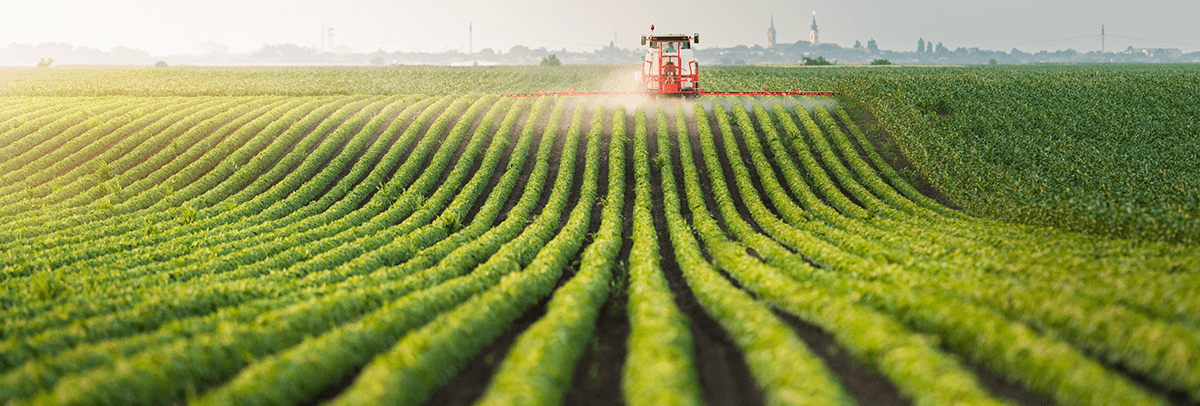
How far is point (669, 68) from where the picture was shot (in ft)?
115

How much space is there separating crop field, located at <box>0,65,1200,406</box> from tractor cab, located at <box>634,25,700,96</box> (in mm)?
1553

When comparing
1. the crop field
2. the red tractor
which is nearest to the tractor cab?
the red tractor

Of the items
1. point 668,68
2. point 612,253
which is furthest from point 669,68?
point 612,253

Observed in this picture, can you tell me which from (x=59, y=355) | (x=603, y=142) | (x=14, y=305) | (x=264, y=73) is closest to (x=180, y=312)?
(x=59, y=355)

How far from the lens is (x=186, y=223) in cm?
1933

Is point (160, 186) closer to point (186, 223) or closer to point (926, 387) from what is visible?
point (186, 223)

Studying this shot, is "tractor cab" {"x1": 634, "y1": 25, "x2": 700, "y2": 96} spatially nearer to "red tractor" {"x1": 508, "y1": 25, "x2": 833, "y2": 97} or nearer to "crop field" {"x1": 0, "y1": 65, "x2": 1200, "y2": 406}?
"red tractor" {"x1": 508, "y1": 25, "x2": 833, "y2": 97}

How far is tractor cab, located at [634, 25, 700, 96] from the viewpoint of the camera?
34281mm

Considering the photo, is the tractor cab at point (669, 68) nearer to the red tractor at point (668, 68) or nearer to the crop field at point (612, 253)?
the red tractor at point (668, 68)

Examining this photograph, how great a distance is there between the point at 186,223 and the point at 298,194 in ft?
14.3

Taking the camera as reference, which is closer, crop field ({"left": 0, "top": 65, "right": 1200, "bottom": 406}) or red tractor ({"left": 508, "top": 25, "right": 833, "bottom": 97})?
crop field ({"left": 0, "top": 65, "right": 1200, "bottom": 406})

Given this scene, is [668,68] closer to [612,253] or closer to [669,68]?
[669,68]

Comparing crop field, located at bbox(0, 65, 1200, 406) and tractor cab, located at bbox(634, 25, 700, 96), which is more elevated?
tractor cab, located at bbox(634, 25, 700, 96)

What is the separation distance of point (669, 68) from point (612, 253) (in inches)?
876
